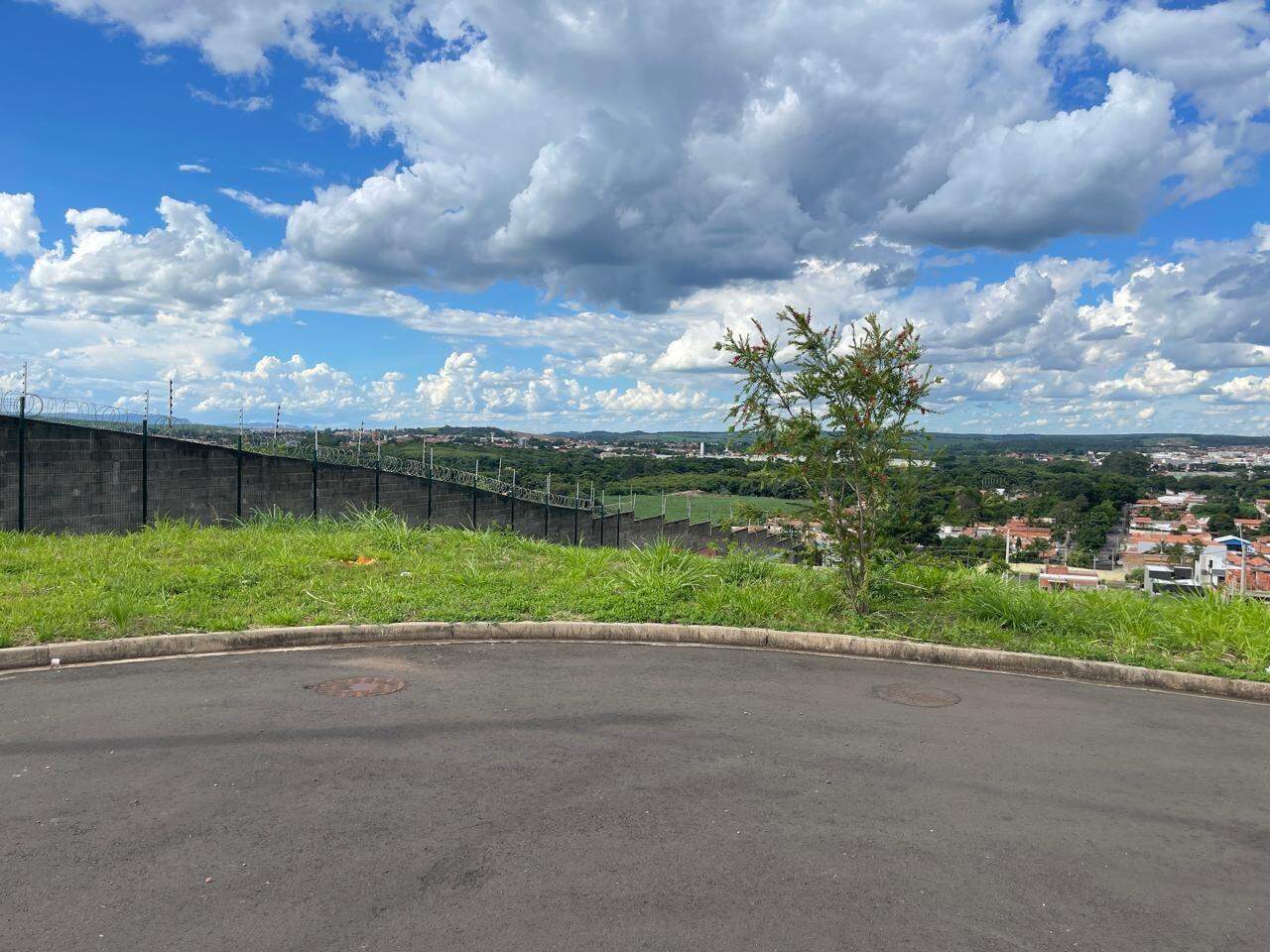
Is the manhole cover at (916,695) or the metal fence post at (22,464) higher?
the metal fence post at (22,464)

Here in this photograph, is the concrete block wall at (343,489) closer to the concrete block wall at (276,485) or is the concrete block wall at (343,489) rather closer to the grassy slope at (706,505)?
the concrete block wall at (276,485)

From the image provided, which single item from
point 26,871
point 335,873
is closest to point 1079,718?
point 335,873

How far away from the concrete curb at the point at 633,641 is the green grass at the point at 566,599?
0.21 meters

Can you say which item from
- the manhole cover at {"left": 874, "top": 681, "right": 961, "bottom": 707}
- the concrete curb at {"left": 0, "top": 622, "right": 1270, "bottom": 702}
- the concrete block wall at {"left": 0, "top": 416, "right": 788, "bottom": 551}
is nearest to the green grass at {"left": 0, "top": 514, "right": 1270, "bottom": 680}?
the concrete curb at {"left": 0, "top": 622, "right": 1270, "bottom": 702}

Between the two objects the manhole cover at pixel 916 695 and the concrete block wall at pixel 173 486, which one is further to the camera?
the concrete block wall at pixel 173 486

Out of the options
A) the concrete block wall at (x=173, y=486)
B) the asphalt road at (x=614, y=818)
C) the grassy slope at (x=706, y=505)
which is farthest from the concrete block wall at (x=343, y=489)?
the asphalt road at (x=614, y=818)

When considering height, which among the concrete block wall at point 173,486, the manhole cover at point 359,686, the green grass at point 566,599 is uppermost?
the concrete block wall at point 173,486

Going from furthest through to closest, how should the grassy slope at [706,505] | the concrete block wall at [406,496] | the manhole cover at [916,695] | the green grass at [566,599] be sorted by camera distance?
the concrete block wall at [406,496] → the grassy slope at [706,505] → the green grass at [566,599] → the manhole cover at [916,695]

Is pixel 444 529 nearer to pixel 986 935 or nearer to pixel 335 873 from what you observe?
pixel 335 873

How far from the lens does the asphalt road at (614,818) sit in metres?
3.42

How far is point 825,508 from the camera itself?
9.45m

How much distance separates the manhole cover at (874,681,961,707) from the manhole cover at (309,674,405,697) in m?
3.60

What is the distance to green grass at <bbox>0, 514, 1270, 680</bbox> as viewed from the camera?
26.7ft

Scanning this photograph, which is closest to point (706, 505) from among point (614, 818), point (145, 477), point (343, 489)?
point (343, 489)
